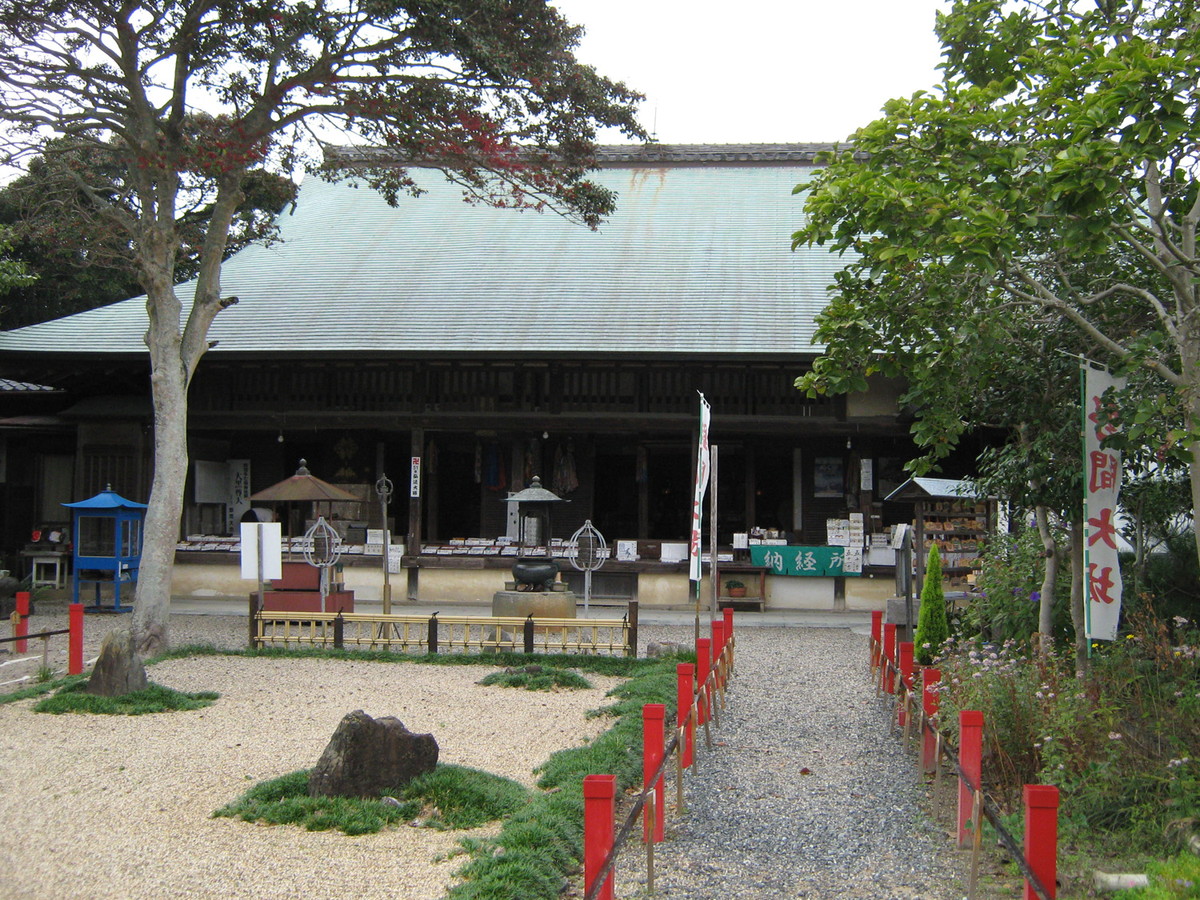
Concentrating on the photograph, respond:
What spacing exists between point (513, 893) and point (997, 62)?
5798 mm

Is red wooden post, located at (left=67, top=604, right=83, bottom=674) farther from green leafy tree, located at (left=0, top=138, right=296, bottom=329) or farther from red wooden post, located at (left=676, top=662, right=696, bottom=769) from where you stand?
red wooden post, located at (left=676, top=662, right=696, bottom=769)

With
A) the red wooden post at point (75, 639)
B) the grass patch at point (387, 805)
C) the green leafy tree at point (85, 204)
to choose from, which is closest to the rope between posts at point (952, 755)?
the grass patch at point (387, 805)

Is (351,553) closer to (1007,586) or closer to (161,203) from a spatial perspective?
(161,203)

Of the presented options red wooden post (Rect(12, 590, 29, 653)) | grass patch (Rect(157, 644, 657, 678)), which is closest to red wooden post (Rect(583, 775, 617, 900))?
grass patch (Rect(157, 644, 657, 678))

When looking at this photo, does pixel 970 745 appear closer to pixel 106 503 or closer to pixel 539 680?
pixel 539 680

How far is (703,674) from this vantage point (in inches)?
325

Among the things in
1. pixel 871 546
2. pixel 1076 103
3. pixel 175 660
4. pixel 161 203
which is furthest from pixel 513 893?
pixel 871 546

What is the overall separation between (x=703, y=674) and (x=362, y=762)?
114 inches

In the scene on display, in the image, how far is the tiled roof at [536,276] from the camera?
16.7 meters

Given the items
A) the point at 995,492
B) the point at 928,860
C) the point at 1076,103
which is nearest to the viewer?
the point at 1076,103

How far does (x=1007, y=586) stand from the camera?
1004 cm

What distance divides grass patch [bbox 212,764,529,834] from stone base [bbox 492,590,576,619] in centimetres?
627

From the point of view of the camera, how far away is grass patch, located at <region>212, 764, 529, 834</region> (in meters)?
6.03

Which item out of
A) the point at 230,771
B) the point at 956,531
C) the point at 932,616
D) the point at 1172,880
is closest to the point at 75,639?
the point at 230,771
